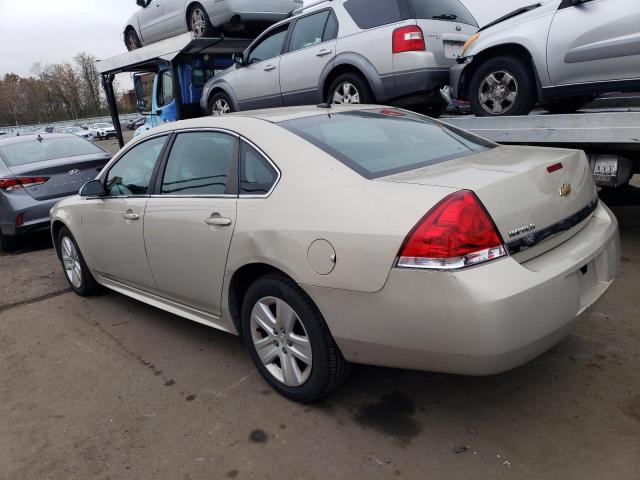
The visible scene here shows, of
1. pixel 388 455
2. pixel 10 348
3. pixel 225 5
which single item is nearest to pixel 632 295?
pixel 388 455

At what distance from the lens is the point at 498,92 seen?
493 centimetres

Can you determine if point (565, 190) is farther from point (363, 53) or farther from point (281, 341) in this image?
point (363, 53)

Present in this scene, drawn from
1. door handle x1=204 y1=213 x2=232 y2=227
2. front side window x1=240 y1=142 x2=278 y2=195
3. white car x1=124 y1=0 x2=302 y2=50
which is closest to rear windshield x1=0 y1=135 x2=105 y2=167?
white car x1=124 y1=0 x2=302 y2=50

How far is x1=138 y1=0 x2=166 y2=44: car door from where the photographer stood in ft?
32.6

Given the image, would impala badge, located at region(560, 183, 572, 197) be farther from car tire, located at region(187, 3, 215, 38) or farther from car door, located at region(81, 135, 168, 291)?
car tire, located at region(187, 3, 215, 38)

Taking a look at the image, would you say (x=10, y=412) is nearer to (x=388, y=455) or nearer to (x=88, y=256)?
(x=88, y=256)

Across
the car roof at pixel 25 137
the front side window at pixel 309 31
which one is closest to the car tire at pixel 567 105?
the front side window at pixel 309 31

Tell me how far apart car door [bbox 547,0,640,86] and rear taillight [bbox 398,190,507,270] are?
2.73 m

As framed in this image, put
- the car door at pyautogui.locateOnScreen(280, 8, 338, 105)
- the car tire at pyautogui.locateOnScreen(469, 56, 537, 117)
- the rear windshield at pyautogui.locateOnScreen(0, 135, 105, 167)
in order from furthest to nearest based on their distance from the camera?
the rear windshield at pyautogui.locateOnScreen(0, 135, 105, 167)
the car door at pyautogui.locateOnScreen(280, 8, 338, 105)
the car tire at pyautogui.locateOnScreen(469, 56, 537, 117)

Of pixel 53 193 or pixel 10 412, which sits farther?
pixel 53 193

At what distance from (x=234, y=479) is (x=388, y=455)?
0.68m

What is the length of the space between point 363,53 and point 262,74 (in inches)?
70.7

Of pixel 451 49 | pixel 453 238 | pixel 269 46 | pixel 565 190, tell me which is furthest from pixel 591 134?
pixel 269 46

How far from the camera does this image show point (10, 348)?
3848 millimetres
